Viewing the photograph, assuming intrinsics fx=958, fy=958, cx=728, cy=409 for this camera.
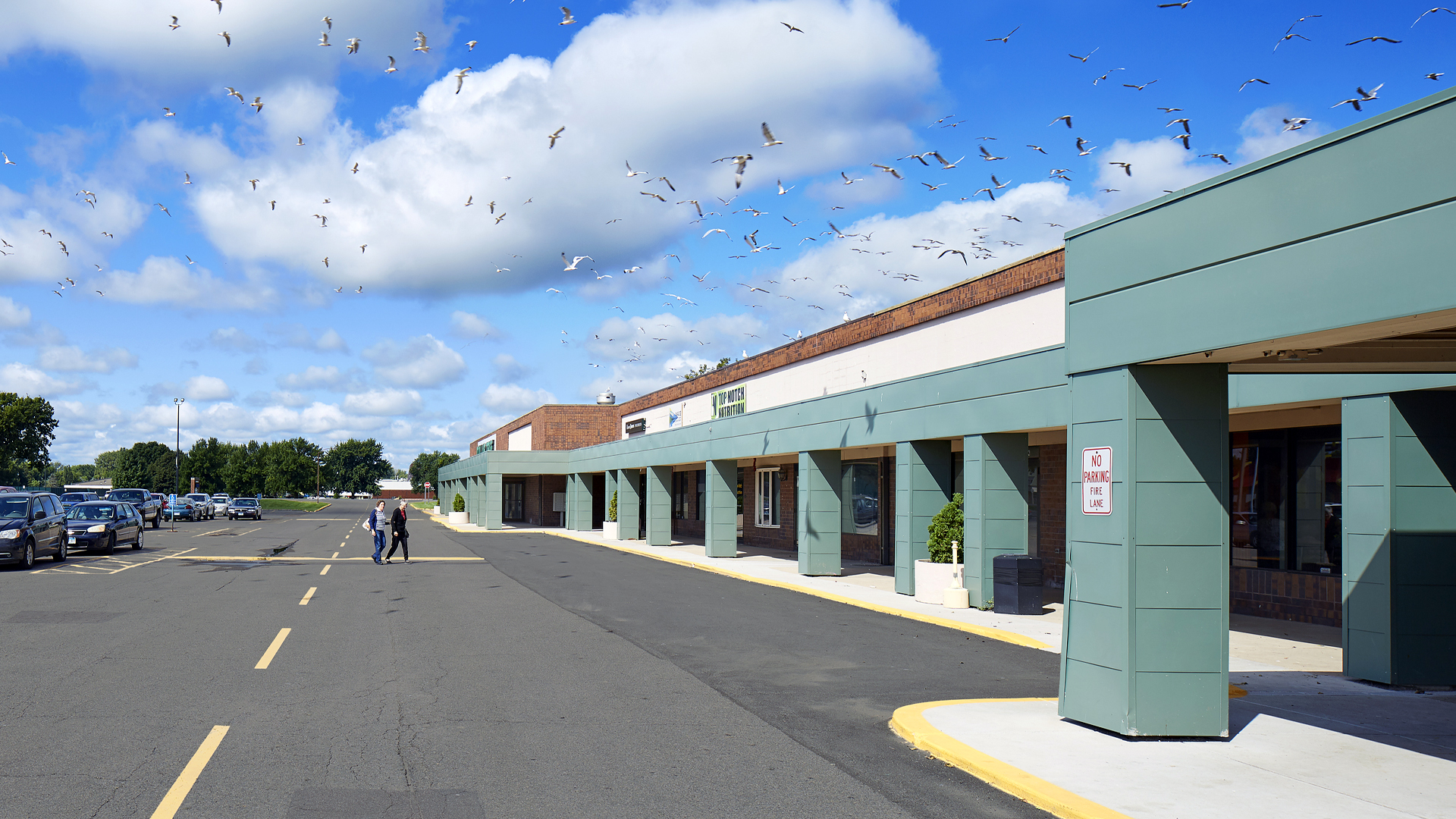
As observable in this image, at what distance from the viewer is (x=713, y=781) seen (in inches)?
250

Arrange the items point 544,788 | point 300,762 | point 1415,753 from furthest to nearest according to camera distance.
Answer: point 1415,753 < point 300,762 < point 544,788

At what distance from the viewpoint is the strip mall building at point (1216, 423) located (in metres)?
6.02

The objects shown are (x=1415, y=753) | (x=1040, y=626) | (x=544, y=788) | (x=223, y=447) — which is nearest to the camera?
(x=544, y=788)

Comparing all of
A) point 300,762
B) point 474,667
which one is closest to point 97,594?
point 474,667

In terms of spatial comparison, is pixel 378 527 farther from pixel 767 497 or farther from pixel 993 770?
pixel 993 770

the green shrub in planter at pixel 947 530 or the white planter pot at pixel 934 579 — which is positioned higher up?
the green shrub in planter at pixel 947 530

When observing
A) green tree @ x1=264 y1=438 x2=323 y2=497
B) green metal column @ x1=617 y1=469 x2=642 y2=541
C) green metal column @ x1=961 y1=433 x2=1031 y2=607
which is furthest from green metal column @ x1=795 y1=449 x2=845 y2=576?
green tree @ x1=264 y1=438 x2=323 y2=497

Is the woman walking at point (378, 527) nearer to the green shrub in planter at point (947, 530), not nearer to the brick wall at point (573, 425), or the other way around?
the green shrub in planter at point (947, 530)

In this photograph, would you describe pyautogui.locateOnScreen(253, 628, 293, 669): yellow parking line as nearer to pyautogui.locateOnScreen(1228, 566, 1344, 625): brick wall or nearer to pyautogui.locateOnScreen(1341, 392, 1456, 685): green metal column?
pyautogui.locateOnScreen(1341, 392, 1456, 685): green metal column

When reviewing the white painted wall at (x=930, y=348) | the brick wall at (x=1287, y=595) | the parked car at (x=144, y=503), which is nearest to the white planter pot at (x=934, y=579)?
the white painted wall at (x=930, y=348)

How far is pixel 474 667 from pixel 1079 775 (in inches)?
259

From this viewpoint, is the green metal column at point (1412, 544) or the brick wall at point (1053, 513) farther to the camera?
the brick wall at point (1053, 513)

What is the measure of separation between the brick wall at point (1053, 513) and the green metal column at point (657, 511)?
716 inches

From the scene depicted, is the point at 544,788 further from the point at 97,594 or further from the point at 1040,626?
the point at 97,594
